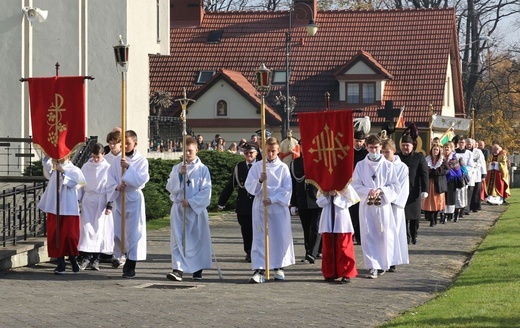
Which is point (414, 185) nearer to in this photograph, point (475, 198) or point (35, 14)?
point (35, 14)

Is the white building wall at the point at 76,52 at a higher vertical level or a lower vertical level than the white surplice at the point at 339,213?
higher

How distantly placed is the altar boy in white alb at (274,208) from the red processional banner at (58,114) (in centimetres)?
248

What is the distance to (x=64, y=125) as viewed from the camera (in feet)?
56.4

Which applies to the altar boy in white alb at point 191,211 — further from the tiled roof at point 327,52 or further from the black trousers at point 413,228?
the tiled roof at point 327,52

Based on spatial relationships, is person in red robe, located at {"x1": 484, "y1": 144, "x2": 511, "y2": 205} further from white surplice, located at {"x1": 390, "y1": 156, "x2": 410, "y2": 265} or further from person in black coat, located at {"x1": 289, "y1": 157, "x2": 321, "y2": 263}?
white surplice, located at {"x1": 390, "y1": 156, "x2": 410, "y2": 265}

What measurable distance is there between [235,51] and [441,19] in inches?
362

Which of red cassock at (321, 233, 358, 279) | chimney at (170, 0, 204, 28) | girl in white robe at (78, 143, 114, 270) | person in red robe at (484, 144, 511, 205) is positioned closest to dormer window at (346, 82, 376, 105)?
chimney at (170, 0, 204, 28)

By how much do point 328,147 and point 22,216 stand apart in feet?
15.9

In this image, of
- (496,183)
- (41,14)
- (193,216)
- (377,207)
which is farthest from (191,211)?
(496,183)

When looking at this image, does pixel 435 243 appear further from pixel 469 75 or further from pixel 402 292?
pixel 469 75

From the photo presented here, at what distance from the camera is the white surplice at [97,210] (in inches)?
Answer: 672

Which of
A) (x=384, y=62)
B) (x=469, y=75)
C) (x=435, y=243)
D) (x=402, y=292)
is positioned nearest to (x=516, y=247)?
(x=435, y=243)

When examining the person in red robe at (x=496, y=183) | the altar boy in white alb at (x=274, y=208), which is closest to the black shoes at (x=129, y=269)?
the altar boy in white alb at (x=274, y=208)

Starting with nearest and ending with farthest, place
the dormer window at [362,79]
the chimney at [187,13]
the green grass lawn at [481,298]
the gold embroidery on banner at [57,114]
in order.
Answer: the green grass lawn at [481,298] → the gold embroidery on banner at [57,114] → the dormer window at [362,79] → the chimney at [187,13]
